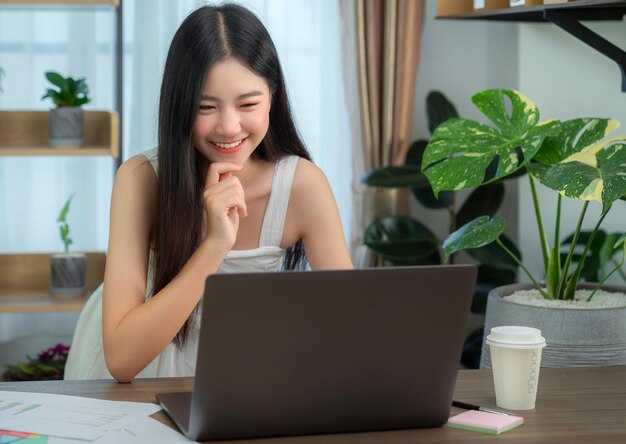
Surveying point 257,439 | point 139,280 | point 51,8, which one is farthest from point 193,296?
point 51,8

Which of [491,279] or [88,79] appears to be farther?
[88,79]

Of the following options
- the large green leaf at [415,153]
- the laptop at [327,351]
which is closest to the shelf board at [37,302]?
the large green leaf at [415,153]

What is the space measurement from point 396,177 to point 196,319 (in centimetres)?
157

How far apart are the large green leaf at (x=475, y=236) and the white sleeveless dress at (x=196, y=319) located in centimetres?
34

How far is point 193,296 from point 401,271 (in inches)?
20.9

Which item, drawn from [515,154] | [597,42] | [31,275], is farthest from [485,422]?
[31,275]

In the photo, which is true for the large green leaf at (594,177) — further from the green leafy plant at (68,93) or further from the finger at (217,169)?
the green leafy plant at (68,93)

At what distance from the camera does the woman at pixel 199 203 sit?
5.08ft

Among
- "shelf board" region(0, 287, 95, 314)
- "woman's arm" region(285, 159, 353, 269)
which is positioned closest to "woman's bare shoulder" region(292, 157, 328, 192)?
"woman's arm" region(285, 159, 353, 269)

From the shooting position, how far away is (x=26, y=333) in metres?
3.55

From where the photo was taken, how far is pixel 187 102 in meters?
1.63

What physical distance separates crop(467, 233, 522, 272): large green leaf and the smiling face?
5.39 ft

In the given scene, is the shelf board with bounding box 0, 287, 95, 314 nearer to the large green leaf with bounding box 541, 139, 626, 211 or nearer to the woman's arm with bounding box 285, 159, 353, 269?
the woman's arm with bounding box 285, 159, 353, 269

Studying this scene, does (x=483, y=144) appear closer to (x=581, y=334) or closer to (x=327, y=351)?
(x=581, y=334)
